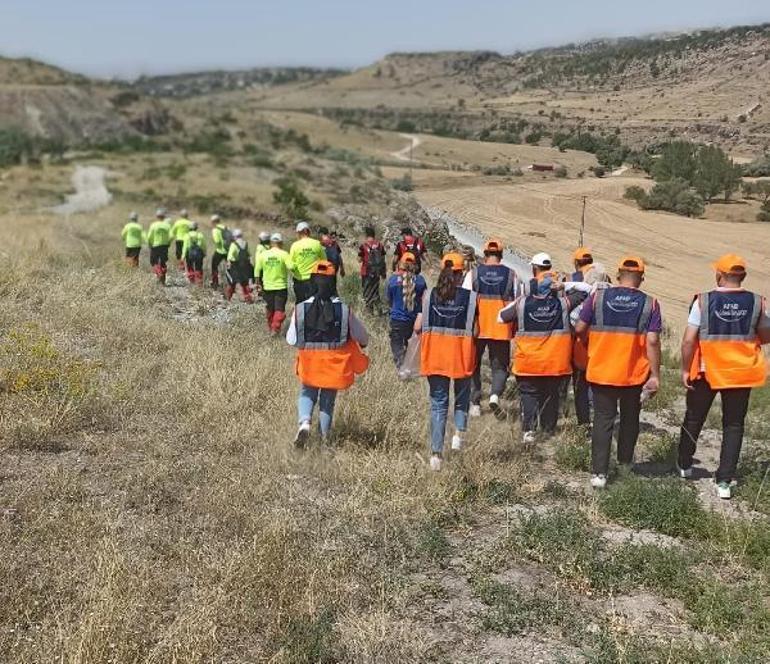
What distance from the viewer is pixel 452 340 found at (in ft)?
20.6

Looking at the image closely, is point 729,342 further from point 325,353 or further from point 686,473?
point 325,353

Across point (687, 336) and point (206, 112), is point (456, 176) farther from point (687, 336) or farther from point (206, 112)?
point (206, 112)

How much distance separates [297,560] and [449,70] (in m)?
13.6

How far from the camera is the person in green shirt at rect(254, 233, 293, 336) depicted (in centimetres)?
1110

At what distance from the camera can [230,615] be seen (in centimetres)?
408

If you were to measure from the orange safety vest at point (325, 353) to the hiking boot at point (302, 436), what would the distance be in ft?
1.12

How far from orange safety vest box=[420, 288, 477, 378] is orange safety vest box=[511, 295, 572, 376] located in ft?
2.05

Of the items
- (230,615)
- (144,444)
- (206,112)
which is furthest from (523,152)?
(206,112)

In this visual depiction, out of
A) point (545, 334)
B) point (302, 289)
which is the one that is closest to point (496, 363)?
point (545, 334)

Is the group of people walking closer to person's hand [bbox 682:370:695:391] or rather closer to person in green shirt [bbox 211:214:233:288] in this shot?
person's hand [bbox 682:370:695:391]

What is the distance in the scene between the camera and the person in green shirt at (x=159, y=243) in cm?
1491

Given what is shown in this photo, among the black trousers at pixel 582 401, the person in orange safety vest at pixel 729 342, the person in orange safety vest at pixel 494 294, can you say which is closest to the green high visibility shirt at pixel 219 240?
the person in orange safety vest at pixel 494 294

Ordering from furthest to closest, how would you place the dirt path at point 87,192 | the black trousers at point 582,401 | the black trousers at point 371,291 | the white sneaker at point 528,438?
the dirt path at point 87,192 → the black trousers at point 371,291 → the black trousers at point 582,401 → the white sneaker at point 528,438

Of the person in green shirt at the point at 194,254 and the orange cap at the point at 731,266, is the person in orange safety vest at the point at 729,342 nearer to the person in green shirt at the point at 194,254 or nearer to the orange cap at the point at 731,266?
the orange cap at the point at 731,266
